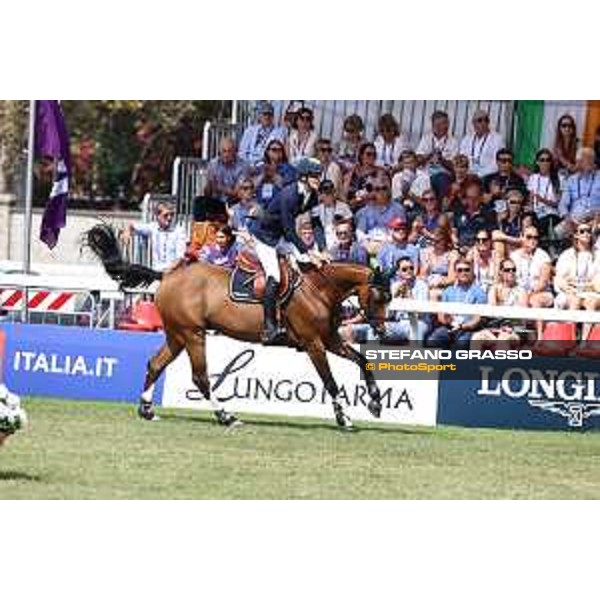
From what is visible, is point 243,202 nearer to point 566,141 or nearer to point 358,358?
point 566,141

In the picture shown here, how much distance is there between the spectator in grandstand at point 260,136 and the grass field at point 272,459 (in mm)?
3357

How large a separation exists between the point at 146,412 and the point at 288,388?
129 cm

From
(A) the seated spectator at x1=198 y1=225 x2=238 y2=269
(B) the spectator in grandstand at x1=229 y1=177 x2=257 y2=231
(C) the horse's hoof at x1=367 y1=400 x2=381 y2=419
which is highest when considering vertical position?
(B) the spectator in grandstand at x1=229 y1=177 x2=257 y2=231

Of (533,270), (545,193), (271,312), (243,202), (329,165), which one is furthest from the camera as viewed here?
(243,202)

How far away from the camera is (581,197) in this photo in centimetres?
1659

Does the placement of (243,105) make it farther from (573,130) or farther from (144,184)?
(144,184)

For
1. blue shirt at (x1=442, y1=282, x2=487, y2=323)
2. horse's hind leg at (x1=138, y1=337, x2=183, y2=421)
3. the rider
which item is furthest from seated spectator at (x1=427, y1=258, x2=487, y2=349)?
horse's hind leg at (x1=138, y1=337, x2=183, y2=421)

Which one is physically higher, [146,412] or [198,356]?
[198,356]

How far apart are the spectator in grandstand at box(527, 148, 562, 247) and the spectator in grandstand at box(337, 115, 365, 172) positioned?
1769 mm

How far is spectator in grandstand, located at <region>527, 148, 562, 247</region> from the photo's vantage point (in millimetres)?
16688

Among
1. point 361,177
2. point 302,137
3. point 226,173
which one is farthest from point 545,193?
point 226,173

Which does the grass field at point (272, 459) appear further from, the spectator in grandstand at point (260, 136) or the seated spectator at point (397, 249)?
the spectator in grandstand at point (260, 136)

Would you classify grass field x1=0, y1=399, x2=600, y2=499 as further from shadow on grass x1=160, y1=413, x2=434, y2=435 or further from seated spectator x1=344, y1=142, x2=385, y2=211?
seated spectator x1=344, y1=142, x2=385, y2=211

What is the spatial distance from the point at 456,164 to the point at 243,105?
2.94m
